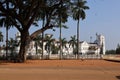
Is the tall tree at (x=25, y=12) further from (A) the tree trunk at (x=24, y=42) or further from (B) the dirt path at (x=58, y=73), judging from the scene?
(B) the dirt path at (x=58, y=73)

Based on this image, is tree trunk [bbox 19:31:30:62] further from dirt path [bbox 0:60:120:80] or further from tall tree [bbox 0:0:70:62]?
dirt path [bbox 0:60:120:80]

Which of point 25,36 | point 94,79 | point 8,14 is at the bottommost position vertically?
point 94,79

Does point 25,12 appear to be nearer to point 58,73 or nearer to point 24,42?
point 24,42

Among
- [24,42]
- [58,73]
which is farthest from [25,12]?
[58,73]

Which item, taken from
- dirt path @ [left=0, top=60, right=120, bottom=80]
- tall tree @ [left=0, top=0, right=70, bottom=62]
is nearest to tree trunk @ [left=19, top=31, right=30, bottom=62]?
tall tree @ [left=0, top=0, right=70, bottom=62]

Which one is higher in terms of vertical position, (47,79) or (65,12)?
(65,12)

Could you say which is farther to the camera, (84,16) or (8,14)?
(84,16)

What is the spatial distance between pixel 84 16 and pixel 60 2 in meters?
28.7

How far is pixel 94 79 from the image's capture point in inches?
888

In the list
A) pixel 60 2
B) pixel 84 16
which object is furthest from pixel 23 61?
pixel 84 16

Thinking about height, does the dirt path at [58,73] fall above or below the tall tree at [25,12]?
below

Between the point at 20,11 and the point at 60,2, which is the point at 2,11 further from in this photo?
the point at 60,2

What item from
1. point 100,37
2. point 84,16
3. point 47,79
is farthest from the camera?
point 100,37

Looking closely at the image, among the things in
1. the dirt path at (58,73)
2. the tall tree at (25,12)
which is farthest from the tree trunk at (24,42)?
the dirt path at (58,73)
